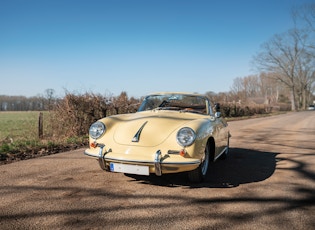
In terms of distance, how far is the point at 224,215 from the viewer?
9.82 feet

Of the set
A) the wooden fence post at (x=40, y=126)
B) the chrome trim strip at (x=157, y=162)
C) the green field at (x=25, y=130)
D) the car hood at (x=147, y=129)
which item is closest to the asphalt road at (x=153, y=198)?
the chrome trim strip at (x=157, y=162)

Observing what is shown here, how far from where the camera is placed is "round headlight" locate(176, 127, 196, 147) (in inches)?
147

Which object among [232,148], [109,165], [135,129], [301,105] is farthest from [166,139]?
[301,105]

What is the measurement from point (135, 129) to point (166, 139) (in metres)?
0.53

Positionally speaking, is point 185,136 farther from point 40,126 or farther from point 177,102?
point 40,126

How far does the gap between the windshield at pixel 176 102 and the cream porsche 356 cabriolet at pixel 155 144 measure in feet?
2.36

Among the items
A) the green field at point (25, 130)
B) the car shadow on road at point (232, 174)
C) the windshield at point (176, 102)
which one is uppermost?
the windshield at point (176, 102)

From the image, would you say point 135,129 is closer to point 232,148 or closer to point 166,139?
point 166,139

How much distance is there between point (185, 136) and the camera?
3.79 meters

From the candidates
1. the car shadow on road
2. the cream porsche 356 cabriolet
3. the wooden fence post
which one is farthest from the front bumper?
the wooden fence post

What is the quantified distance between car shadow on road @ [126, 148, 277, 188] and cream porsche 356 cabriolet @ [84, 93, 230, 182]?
270 millimetres

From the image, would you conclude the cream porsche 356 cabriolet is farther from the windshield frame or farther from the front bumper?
the windshield frame

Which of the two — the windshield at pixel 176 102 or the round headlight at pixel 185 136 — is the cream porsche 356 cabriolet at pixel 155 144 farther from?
the windshield at pixel 176 102

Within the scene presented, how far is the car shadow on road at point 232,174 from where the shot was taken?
4.16 metres
